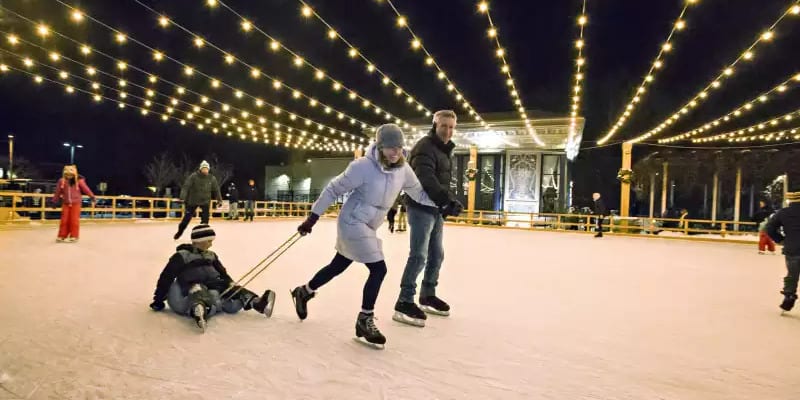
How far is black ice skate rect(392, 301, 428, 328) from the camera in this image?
249 centimetres

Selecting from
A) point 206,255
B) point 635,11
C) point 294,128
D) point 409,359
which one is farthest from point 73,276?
point 294,128

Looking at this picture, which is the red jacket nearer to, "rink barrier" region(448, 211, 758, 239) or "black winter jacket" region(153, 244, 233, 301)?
"black winter jacket" region(153, 244, 233, 301)

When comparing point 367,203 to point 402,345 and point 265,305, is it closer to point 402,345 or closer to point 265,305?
point 402,345

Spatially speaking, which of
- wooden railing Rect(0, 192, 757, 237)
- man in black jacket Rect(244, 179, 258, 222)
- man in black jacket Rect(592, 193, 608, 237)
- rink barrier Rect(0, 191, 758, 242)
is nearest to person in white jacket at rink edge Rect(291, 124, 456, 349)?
rink barrier Rect(0, 191, 758, 242)

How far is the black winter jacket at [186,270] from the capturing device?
2453 millimetres

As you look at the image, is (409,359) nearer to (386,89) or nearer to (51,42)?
(51,42)

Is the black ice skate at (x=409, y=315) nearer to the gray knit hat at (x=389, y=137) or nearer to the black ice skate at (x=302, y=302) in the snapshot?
the black ice skate at (x=302, y=302)

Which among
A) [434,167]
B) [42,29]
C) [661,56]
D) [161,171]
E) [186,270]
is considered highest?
[661,56]

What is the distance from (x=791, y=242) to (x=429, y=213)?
286cm

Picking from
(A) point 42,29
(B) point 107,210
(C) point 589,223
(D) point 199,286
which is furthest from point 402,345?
(C) point 589,223

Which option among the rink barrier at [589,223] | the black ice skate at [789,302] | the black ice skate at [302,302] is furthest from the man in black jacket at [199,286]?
the rink barrier at [589,223]

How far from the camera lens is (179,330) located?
2254 millimetres

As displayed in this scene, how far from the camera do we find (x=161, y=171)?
35.7m

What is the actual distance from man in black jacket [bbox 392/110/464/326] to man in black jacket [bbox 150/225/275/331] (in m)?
0.83
